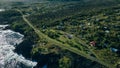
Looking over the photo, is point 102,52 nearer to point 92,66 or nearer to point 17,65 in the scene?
point 92,66

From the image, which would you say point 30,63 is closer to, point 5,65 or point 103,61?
point 5,65

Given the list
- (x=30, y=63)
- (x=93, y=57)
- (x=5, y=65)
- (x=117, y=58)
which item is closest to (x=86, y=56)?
(x=93, y=57)

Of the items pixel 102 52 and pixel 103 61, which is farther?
pixel 102 52

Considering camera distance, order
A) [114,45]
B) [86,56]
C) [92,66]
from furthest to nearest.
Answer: [114,45] < [86,56] < [92,66]

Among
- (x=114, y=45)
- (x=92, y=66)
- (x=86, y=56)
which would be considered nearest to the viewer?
(x=92, y=66)

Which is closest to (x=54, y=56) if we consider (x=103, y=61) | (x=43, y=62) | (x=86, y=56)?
(x=43, y=62)

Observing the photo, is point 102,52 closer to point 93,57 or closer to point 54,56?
point 93,57

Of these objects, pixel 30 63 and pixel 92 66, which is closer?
pixel 92 66

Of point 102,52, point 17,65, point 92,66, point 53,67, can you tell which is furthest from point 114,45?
point 17,65
